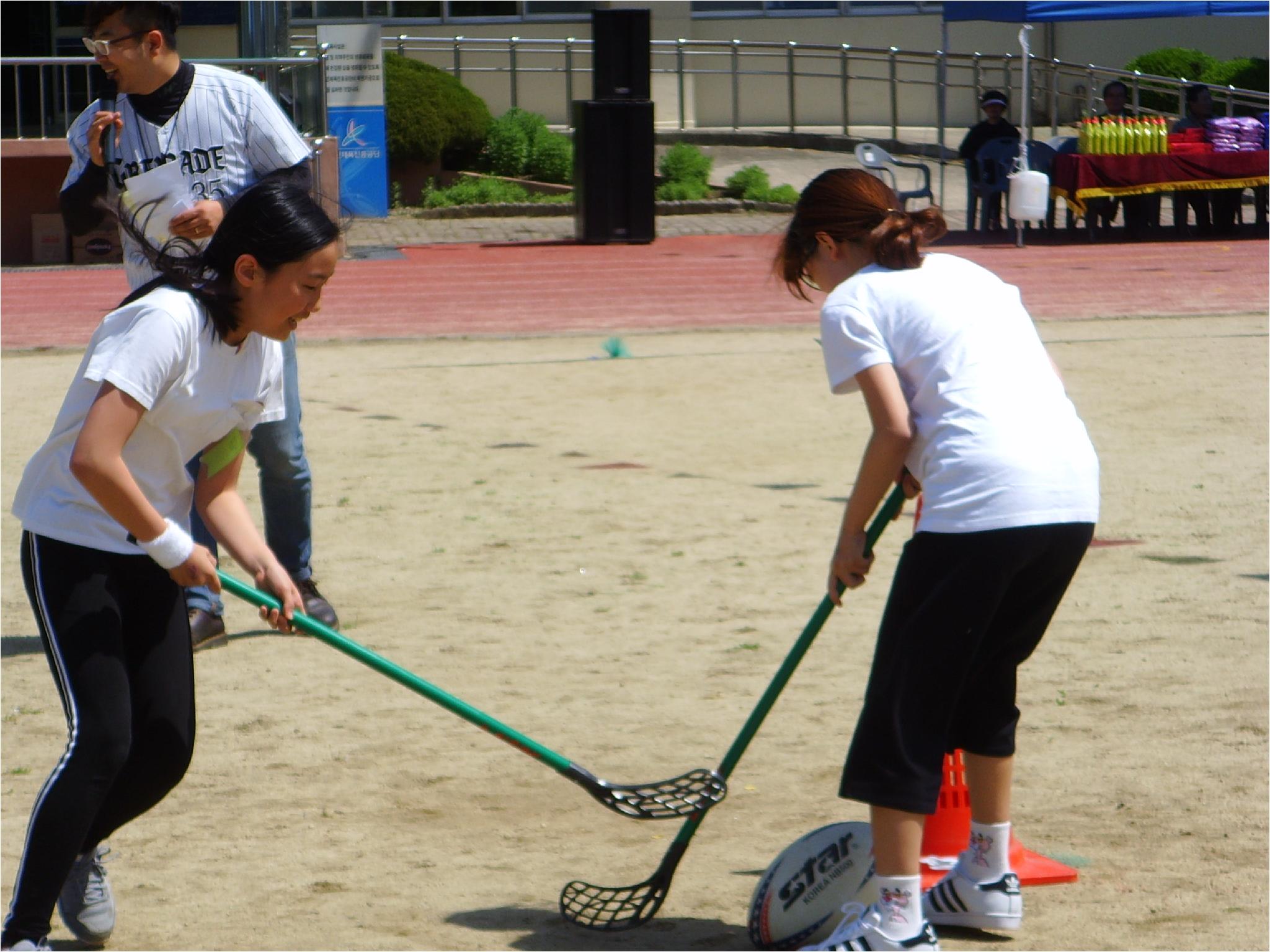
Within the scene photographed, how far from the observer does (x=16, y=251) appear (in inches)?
675

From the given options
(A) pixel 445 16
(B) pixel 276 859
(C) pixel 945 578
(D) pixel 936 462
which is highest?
(A) pixel 445 16

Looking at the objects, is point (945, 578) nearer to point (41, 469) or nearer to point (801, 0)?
point (41, 469)

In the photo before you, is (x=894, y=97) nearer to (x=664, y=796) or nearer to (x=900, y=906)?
(x=664, y=796)

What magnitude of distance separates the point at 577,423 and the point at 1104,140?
10.6 meters

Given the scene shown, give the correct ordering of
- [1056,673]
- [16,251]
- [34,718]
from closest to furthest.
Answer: [34,718], [1056,673], [16,251]

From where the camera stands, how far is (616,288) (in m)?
14.8

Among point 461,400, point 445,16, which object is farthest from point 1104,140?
point 445,16

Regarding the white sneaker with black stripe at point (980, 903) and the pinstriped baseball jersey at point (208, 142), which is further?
the pinstriped baseball jersey at point (208, 142)

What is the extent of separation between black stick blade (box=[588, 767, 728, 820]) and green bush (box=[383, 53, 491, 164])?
18.3 m

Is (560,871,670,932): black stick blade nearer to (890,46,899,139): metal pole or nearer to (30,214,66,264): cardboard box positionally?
(30,214,66,264): cardboard box

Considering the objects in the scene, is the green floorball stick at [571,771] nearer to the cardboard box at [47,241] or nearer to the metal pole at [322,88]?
the metal pole at [322,88]

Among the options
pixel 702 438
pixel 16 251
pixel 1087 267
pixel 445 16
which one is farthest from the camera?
pixel 445 16

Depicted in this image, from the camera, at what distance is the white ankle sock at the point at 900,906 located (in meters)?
3.08

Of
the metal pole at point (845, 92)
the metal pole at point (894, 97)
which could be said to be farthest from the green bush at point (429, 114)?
the metal pole at point (894, 97)
